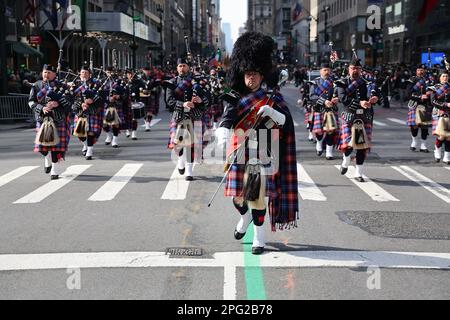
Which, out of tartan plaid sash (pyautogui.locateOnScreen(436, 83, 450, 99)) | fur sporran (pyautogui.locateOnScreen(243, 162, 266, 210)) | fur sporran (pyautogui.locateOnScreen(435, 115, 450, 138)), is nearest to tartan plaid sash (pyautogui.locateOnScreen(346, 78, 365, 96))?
tartan plaid sash (pyautogui.locateOnScreen(436, 83, 450, 99))

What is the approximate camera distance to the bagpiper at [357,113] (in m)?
10.8

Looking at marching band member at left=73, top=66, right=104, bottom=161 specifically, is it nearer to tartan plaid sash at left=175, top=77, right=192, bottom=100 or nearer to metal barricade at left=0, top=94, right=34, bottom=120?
Answer: tartan plaid sash at left=175, top=77, right=192, bottom=100

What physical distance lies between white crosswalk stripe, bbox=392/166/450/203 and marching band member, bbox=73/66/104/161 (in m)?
6.56

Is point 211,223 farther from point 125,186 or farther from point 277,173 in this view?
point 125,186

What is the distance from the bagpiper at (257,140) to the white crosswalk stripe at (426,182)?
4.02m

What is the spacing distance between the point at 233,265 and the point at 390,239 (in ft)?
6.95

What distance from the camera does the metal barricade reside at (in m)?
23.3

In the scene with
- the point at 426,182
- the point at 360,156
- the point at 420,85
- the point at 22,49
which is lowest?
the point at 426,182

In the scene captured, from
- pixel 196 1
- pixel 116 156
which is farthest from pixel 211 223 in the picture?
pixel 196 1

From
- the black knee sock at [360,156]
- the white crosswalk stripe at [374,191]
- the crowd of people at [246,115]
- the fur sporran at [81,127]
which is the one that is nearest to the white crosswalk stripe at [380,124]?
the crowd of people at [246,115]

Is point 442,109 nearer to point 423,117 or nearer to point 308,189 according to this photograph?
point 423,117

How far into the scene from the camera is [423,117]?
47.6 ft

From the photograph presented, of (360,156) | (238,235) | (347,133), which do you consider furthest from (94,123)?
(238,235)

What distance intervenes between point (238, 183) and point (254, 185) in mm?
201
